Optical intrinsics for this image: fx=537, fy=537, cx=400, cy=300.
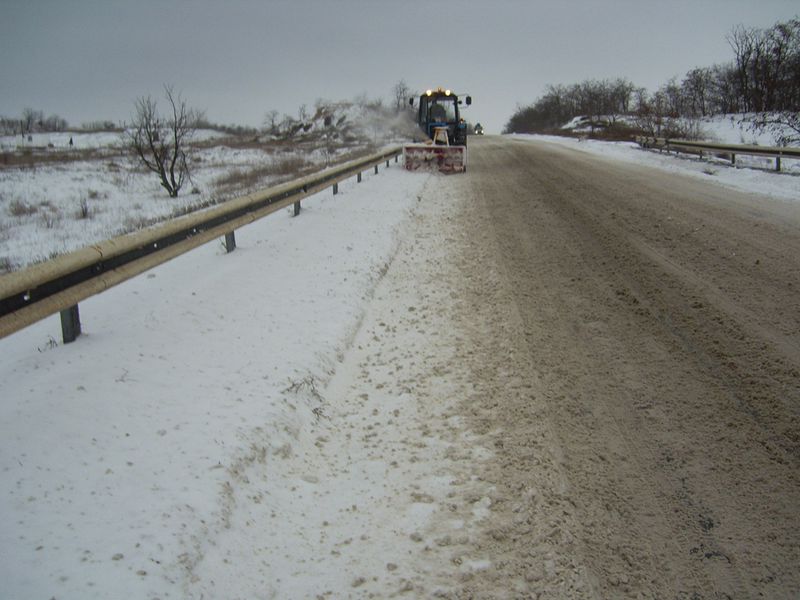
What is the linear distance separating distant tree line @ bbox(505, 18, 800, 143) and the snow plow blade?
1527cm

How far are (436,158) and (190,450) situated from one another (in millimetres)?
16628

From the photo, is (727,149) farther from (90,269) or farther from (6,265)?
(6,265)

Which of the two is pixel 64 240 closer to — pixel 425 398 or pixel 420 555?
pixel 425 398

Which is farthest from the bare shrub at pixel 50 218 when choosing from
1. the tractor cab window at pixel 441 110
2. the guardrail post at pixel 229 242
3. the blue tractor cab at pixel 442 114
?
the tractor cab window at pixel 441 110

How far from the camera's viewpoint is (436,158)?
731 inches

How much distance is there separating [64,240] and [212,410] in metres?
11.3

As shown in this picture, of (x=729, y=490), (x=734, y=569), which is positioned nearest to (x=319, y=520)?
(x=734, y=569)

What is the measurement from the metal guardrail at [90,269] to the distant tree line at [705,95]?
25738mm

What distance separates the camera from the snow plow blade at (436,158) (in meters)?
18.2

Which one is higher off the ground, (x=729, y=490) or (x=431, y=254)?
(x=431, y=254)

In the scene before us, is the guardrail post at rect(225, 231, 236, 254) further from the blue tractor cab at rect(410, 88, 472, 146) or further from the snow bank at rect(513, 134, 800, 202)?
the blue tractor cab at rect(410, 88, 472, 146)

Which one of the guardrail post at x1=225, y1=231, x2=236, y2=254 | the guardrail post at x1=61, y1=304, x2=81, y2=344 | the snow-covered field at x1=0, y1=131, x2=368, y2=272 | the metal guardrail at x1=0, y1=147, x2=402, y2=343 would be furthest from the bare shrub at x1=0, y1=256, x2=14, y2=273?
the guardrail post at x1=61, y1=304, x2=81, y2=344

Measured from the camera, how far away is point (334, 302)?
227 inches

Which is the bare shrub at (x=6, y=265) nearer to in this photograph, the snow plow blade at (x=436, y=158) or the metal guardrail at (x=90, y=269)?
the metal guardrail at (x=90, y=269)
